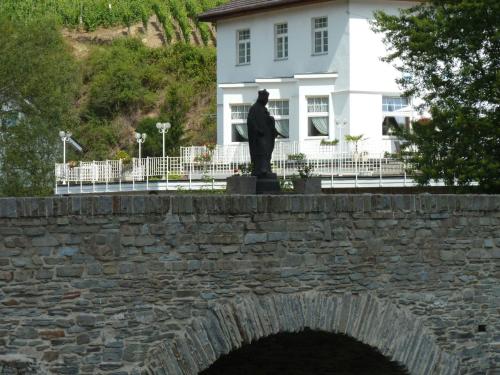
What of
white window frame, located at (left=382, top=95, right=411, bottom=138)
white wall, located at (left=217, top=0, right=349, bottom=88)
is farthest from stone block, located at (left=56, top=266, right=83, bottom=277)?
white window frame, located at (left=382, top=95, right=411, bottom=138)

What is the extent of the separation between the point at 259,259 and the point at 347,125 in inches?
1052

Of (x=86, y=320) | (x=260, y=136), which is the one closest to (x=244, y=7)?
(x=260, y=136)

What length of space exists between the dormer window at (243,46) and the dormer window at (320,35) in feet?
9.14

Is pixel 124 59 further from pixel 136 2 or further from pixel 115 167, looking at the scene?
pixel 115 167

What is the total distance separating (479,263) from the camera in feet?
51.5

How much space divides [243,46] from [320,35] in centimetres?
336

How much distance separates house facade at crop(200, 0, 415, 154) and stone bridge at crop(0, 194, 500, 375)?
23.5m

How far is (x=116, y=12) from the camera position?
7975 centimetres

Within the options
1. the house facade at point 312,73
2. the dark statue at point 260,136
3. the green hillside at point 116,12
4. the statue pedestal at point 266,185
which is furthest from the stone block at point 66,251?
the green hillside at point 116,12

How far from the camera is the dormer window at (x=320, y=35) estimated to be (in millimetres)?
40781

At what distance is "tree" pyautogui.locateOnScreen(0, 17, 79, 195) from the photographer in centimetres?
3559

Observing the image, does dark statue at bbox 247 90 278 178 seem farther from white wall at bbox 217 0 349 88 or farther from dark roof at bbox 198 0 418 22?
dark roof at bbox 198 0 418 22

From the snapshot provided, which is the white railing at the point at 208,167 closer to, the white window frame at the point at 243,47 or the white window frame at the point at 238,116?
the white window frame at the point at 238,116

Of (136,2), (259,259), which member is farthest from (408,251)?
(136,2)
